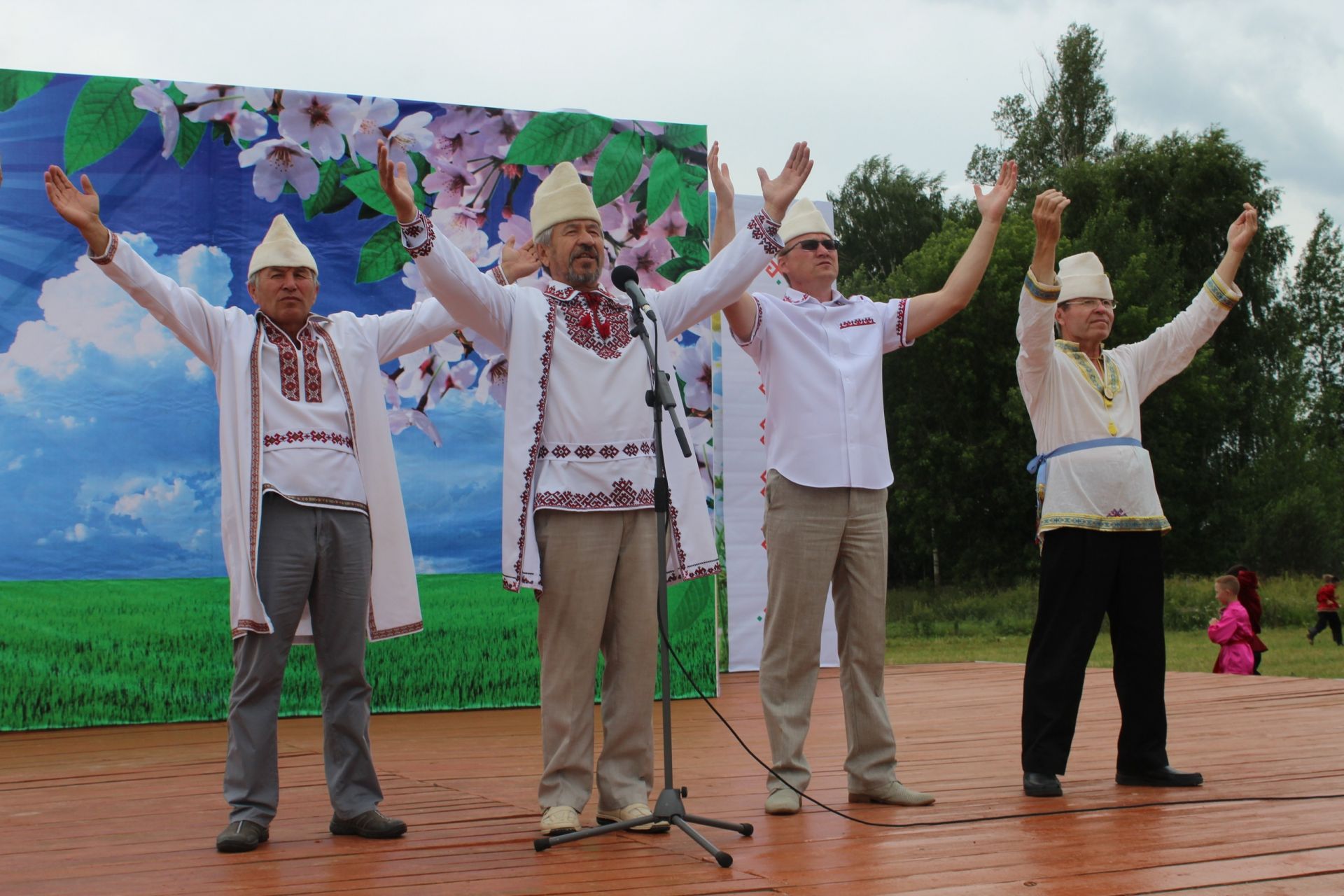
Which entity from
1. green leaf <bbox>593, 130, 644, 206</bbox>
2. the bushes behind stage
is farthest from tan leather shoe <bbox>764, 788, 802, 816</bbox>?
the bushes behind stage

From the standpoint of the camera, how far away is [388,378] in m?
6.43

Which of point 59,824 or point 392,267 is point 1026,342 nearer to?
point 59,824

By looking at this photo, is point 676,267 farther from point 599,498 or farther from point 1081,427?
point 599,498

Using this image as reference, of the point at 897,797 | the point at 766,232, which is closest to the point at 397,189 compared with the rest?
the point at 766,232

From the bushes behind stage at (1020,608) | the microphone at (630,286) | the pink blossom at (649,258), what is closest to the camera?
the microphone at (630,286)

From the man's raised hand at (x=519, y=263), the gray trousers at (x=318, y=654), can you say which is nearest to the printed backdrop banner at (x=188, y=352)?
the man's raised hand at (x=519, y=263)

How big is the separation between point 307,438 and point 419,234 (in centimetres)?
67

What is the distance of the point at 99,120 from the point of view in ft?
20.1

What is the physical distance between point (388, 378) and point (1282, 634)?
16.0 meters

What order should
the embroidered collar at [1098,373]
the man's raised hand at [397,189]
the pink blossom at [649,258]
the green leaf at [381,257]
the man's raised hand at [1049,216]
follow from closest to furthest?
1. the man's raised hand at [397,189]
2. the man's raised hand at [1049,216]
3. the embroidered collar at [1098,373]
4. the green leaf at [381,257]
5. the pink blossom at [649,258]

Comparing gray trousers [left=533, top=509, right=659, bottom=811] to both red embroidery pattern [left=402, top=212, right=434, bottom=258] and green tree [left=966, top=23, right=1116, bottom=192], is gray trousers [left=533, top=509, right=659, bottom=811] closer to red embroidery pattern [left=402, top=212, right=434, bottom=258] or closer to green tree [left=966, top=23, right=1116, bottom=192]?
red embroidery pattern [left=402, top=212, right=434, bottom=258]

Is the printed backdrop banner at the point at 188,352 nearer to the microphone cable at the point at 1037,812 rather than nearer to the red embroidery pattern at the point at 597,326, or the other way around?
the red embroidery pattern at the point at 597,326

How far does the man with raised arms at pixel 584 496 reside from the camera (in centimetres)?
332

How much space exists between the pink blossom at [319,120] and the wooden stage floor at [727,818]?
2720 mm
